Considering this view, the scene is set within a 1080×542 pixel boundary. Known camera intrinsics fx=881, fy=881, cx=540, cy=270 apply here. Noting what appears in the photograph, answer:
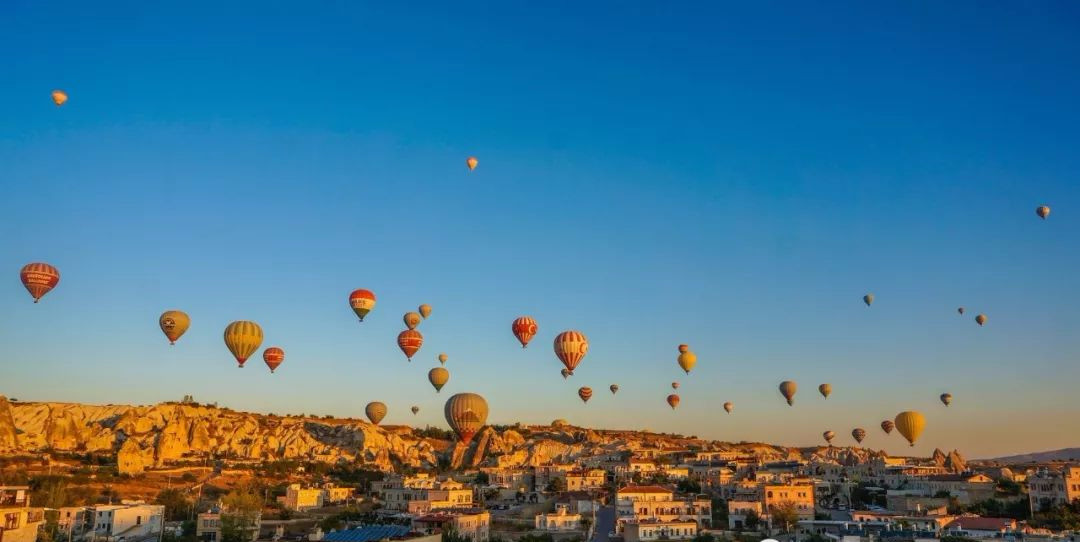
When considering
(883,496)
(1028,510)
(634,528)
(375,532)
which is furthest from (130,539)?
(1028,510)

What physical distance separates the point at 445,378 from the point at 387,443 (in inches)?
1297

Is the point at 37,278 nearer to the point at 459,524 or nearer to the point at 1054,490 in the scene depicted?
the point at 459,524

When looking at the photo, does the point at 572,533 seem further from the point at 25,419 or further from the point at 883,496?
the point at 25,419

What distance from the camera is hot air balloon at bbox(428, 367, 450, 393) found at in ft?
202

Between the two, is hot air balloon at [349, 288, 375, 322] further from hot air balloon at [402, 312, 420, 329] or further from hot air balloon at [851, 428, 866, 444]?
hot air balloon at [851, 428, 866, 444]

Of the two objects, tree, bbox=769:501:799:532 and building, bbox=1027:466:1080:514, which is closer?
tree, bbox=769:501:799:532

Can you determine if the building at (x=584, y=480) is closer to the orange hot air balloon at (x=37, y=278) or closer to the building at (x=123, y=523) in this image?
the building at (x=123, y=523)

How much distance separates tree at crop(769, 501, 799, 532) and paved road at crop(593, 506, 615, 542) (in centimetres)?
827

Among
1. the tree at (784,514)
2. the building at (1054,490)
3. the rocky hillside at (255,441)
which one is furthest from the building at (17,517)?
the building at (1054,490)

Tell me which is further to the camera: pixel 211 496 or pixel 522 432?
pixel 522 432

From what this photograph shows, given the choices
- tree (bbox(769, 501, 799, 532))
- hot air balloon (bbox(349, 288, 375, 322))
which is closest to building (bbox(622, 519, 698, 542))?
tree (bbox(769, 501, 799, 532))

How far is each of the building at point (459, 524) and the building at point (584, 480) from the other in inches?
706

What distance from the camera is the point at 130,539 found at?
4416 centimetres

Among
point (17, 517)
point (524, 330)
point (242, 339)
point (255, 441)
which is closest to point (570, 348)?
point (524, 330)
